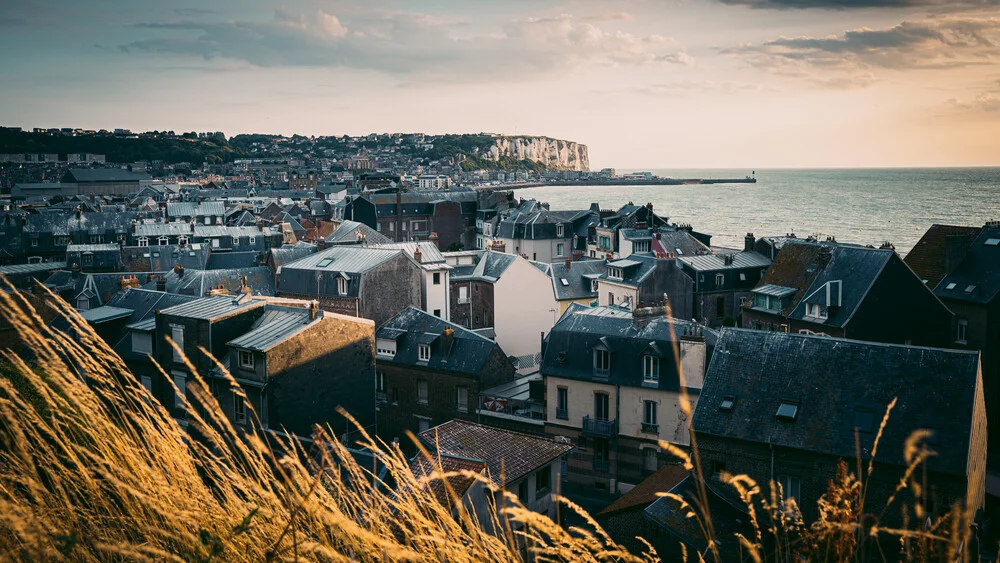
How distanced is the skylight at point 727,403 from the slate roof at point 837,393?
0.23ft

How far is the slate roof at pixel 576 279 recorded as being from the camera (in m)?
46.6

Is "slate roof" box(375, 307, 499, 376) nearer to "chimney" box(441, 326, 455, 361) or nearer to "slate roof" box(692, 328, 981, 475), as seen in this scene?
"chimney" box(441, 326, 455, 361)

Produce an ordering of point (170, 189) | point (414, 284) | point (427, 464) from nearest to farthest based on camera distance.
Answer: point (427, 464) < point (414, 284) < point (170, 189)

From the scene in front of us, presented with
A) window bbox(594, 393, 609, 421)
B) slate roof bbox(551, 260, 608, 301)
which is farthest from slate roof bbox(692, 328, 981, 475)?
slate roof bbox(551, 260, 608, 301)

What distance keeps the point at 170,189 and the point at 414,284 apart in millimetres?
114726

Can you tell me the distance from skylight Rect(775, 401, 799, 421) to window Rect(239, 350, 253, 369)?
53.7ft

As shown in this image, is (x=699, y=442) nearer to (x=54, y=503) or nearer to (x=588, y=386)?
(x=588, y=386)

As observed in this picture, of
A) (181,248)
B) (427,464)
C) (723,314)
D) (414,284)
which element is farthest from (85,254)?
(427,464)

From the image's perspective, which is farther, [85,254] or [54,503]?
[85,254]

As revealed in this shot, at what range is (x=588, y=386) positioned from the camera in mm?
28578

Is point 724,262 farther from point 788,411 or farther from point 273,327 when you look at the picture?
point 273,327

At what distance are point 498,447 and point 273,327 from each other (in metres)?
10.6

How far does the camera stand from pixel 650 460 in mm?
27594

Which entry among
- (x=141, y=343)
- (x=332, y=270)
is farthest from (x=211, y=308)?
(x=332, y=270)
